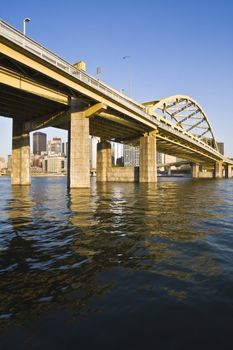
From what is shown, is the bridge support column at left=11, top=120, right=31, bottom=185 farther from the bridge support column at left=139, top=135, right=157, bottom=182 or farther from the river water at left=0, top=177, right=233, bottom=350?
the river water at left=0, top=177, right=233, bottom=350

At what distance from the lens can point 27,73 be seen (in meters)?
31.1

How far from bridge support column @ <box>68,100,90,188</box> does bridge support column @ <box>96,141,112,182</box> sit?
4174 cm

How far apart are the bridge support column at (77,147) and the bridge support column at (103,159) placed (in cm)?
4174

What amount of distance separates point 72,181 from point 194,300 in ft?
118

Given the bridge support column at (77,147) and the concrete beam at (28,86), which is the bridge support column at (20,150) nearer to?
the bridge support column at (77,147)

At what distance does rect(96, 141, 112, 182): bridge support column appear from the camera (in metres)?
82.1

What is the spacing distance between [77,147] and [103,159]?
43044 millimetres

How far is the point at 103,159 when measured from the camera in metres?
82.4

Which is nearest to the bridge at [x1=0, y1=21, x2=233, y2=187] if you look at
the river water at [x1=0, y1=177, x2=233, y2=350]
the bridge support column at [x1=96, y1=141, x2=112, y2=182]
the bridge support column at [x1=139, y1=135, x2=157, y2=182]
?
the bridge support column at [x1=139, y1=135, x2=157, y2=182]

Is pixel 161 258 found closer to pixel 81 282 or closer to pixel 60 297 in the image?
pixel 81 282

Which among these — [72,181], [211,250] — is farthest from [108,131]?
[211,250]

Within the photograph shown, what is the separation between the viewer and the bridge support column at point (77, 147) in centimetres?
3947

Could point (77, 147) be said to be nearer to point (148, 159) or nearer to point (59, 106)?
point (59, 106)

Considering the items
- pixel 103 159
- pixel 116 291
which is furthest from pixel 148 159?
pixel 116 291
